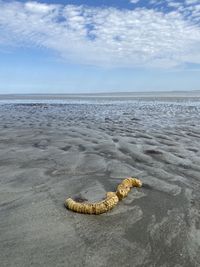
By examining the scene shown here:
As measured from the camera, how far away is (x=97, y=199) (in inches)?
236

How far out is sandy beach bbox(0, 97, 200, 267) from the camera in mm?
4129

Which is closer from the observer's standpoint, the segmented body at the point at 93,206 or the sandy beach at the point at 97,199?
the sandy beach at the point at 97,199

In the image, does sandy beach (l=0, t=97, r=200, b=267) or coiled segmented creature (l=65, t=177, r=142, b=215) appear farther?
coiled segmented creature (l=65, t=177, r=142, b=215)

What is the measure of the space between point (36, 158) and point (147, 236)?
196 inches

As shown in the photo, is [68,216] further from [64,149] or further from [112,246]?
[64,149]

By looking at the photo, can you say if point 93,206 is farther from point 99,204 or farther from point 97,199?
point 97,199

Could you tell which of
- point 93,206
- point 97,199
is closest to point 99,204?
point 93,206

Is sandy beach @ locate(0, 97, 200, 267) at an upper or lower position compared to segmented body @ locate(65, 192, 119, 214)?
lower

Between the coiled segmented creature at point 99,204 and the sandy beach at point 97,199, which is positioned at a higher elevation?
the coiled segmented creature at point 99,204

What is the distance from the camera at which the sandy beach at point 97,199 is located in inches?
163

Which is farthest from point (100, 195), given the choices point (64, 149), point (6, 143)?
point (6, 143)

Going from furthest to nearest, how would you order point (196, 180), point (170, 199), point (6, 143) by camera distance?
1. point (6, 143)
2. point (196, 180)
3. point (170, 199)

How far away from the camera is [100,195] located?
20.3ft

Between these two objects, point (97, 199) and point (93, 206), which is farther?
point (97, 199)
